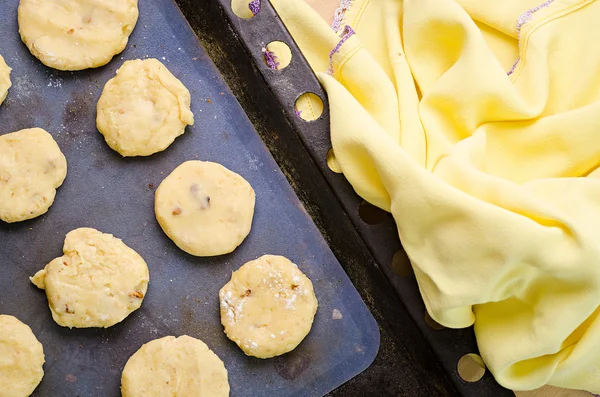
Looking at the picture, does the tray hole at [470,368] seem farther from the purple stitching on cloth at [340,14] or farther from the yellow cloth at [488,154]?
the purple stitching on cloth at [340,14]

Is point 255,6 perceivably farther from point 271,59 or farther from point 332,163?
point 332,163

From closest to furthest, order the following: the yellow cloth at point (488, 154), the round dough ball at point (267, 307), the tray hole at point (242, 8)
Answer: the yellow cloth at point (488, 154) < the round dough ball at point (267, 307) < the tray hole at point (242, 8)

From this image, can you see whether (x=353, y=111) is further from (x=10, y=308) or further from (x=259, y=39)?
(x=10, y=308)

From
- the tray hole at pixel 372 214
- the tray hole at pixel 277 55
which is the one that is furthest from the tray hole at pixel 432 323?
the tray hole at pixel 277 55

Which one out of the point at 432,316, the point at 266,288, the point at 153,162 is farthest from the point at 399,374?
the point at 153,162

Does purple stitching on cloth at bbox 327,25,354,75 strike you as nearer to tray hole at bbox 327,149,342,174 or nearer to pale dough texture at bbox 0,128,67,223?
tray hole at bbox 327,149,342,174

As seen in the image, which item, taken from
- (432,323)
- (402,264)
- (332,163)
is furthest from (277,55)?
(432,323)

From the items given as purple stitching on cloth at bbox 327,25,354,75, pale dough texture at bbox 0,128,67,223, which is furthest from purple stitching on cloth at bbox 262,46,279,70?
pale dough texture at bbox 0,128,67,223
